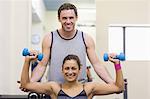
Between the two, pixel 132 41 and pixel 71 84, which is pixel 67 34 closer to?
pixel 71 84

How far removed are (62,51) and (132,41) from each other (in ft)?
6.53

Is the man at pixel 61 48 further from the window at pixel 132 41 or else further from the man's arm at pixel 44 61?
the window at pixel 132 41

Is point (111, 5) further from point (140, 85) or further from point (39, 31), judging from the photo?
point (39, 31)

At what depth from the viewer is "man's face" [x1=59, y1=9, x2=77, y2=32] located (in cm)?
168

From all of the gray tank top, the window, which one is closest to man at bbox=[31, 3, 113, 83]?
the gray tank top

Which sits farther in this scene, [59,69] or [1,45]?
[1,45]

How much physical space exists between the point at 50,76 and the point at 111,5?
2.15 m

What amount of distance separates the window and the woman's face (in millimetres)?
1960

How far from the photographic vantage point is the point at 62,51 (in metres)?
1.75

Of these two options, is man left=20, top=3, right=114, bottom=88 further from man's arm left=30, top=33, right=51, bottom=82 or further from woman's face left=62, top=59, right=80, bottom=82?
woman's face left=62, top=59, right=80, bottom=82

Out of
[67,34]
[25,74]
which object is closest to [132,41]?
[67,34]

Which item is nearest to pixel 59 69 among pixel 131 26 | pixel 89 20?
pixel 131 26

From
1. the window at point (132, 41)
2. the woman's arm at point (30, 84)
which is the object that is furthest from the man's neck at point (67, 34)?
the window at point (132, 41)

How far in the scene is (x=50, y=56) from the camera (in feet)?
5.84
